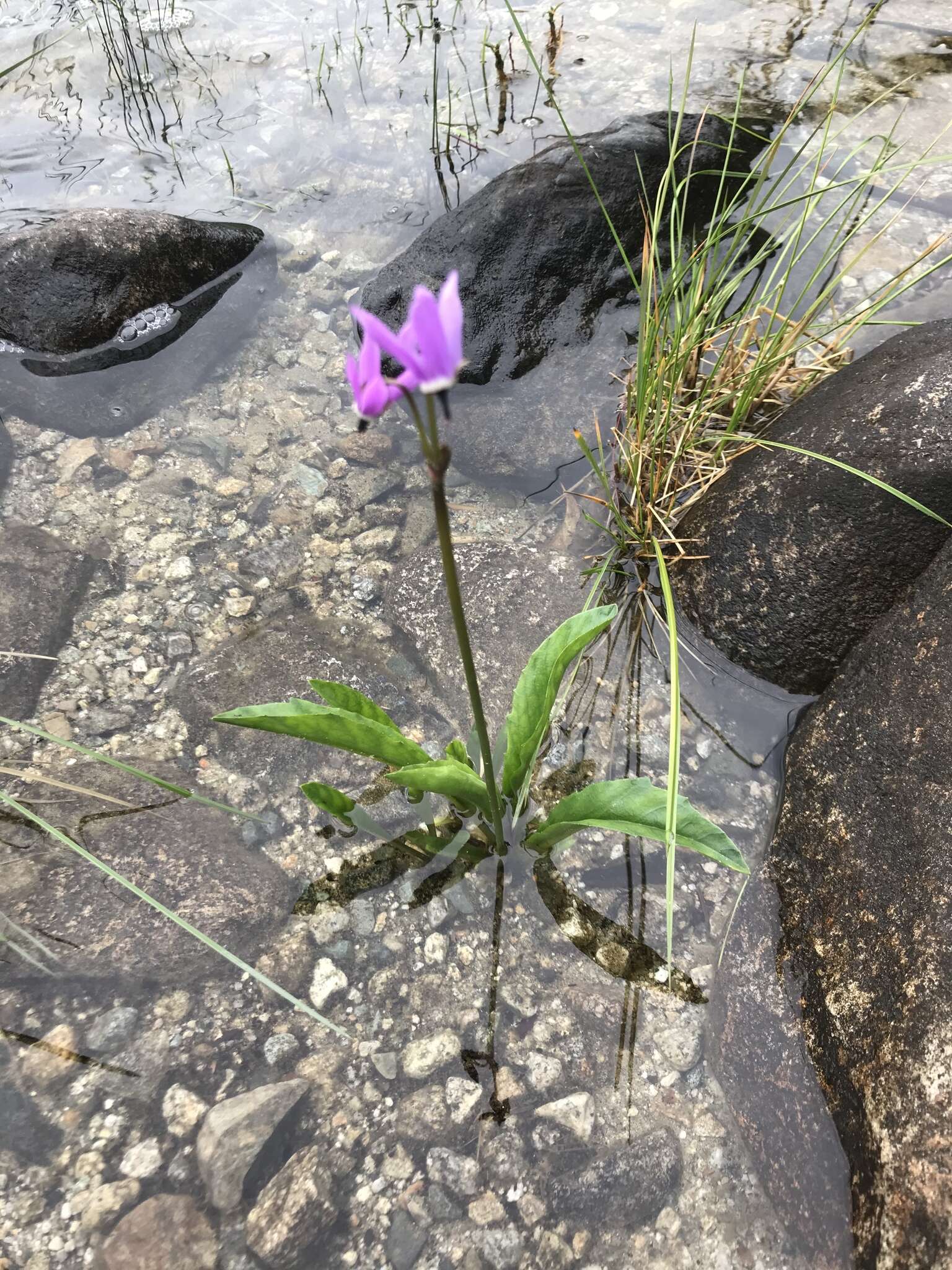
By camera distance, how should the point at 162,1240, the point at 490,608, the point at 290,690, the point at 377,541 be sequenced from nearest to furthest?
the point at 162,1240, the point at 290,690, the point at 490,608, the point at 377,541

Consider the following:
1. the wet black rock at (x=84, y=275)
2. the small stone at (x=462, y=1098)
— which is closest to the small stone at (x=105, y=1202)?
the small stone at (x=462, y=1098)

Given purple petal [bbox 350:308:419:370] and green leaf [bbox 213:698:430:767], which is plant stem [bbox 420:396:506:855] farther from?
green leaf [bbox 213:698:430:767]

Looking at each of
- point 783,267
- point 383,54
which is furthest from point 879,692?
point 383,54

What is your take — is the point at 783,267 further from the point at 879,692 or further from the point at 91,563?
the point at 91,563

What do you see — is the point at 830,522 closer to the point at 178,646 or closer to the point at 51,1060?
the point at 178,646

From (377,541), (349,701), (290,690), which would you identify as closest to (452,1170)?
(349,701)

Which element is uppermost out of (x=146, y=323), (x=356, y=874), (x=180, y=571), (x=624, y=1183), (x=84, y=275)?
(x=84, y=275)

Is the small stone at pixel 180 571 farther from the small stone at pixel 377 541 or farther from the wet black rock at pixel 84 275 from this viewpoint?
the wet black rock at pixel 84 275
